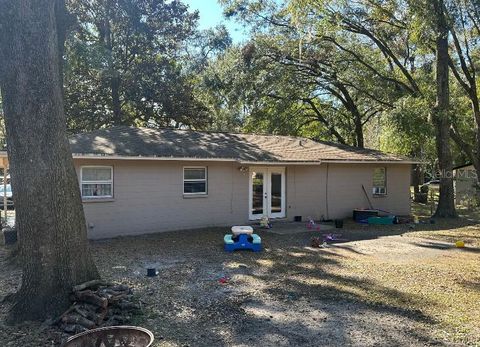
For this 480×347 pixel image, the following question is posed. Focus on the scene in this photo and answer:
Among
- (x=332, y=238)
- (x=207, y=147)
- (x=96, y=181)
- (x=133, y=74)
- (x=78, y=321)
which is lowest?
(x=78, y=321)

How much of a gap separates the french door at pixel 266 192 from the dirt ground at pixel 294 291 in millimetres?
3598

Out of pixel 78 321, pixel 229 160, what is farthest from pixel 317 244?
pixel 78 321

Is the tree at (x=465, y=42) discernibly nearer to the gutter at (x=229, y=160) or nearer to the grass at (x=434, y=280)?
the gutter at (x=229, y=160)

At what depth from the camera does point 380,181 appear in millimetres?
20094

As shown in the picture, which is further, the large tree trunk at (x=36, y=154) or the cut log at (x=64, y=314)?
the large tree trunk at (x=36, y=154)

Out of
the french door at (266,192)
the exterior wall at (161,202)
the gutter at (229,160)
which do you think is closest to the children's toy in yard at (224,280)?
the gutter at (229,160)

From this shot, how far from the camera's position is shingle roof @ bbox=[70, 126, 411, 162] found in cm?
1367

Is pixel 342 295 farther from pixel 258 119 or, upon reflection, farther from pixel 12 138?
pixel 258 119

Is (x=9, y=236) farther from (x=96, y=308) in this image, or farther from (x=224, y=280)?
(x=96, y=308)

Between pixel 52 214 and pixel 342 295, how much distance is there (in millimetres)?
4774

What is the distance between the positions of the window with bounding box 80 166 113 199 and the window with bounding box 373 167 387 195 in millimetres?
12003

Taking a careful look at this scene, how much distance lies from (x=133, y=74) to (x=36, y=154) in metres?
18.4

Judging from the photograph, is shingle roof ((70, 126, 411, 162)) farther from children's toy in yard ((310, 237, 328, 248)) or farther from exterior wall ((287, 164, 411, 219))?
children's toy in yard ((310, 237, 328, 248))

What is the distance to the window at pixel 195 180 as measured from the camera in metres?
15.1
